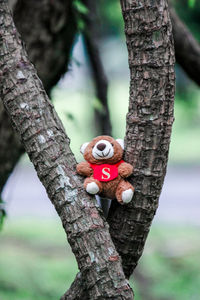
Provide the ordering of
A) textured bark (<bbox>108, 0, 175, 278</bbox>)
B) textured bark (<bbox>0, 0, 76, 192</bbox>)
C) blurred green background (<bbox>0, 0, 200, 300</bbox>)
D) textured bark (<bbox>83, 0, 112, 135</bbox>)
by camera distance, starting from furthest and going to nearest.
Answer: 1. blurred green background (<bbox>0, 0, 200, 300</bbox>)
2. textured bark (<bbox>83, 0, 112, 135</bbox>)
3. textured bark (<bbox>0, 0, 76, 192</bbox>)
4. textured bark (<bbox>108, 0, 175, 278</bbox>)

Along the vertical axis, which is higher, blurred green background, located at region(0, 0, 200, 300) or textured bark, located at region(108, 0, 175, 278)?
blurred green background, located at region(0, 0, 200, 300)

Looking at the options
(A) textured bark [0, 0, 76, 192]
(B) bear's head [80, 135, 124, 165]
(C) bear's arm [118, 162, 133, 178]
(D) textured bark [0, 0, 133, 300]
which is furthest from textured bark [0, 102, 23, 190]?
(C) bear's arm [118, 162, 133, 178]

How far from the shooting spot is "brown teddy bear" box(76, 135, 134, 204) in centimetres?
160

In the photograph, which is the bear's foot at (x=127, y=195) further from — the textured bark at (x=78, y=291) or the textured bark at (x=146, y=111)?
the textured bark at (x=78, y=291)

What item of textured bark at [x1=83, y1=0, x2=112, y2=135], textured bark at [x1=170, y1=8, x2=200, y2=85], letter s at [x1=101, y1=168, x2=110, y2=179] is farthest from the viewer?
textured bark at [x1=83, y1=0, x2=112, y2=135]

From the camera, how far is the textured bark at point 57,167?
A: 1552mm

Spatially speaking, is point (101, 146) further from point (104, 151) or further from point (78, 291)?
point (78, 291)

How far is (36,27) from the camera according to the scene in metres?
2.92

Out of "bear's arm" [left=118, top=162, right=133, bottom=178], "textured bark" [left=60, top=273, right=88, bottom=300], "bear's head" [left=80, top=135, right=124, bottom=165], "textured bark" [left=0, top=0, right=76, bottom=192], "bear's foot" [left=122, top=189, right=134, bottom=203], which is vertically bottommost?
"textured bark" [left=60, top=273, right=88, bottom=300]

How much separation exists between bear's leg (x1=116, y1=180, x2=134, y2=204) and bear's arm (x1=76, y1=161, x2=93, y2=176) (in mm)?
119

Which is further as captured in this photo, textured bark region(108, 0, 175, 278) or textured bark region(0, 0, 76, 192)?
textured bark region(0, 0, 76, 192)

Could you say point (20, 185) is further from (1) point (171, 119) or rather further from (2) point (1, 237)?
(1) point (171, 119)

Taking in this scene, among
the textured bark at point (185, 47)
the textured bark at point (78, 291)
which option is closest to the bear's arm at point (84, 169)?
the textured bark at point (78, 291)

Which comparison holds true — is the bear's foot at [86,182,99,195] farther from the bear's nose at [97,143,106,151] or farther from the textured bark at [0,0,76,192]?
the textured bark at [0,0,76,192]
